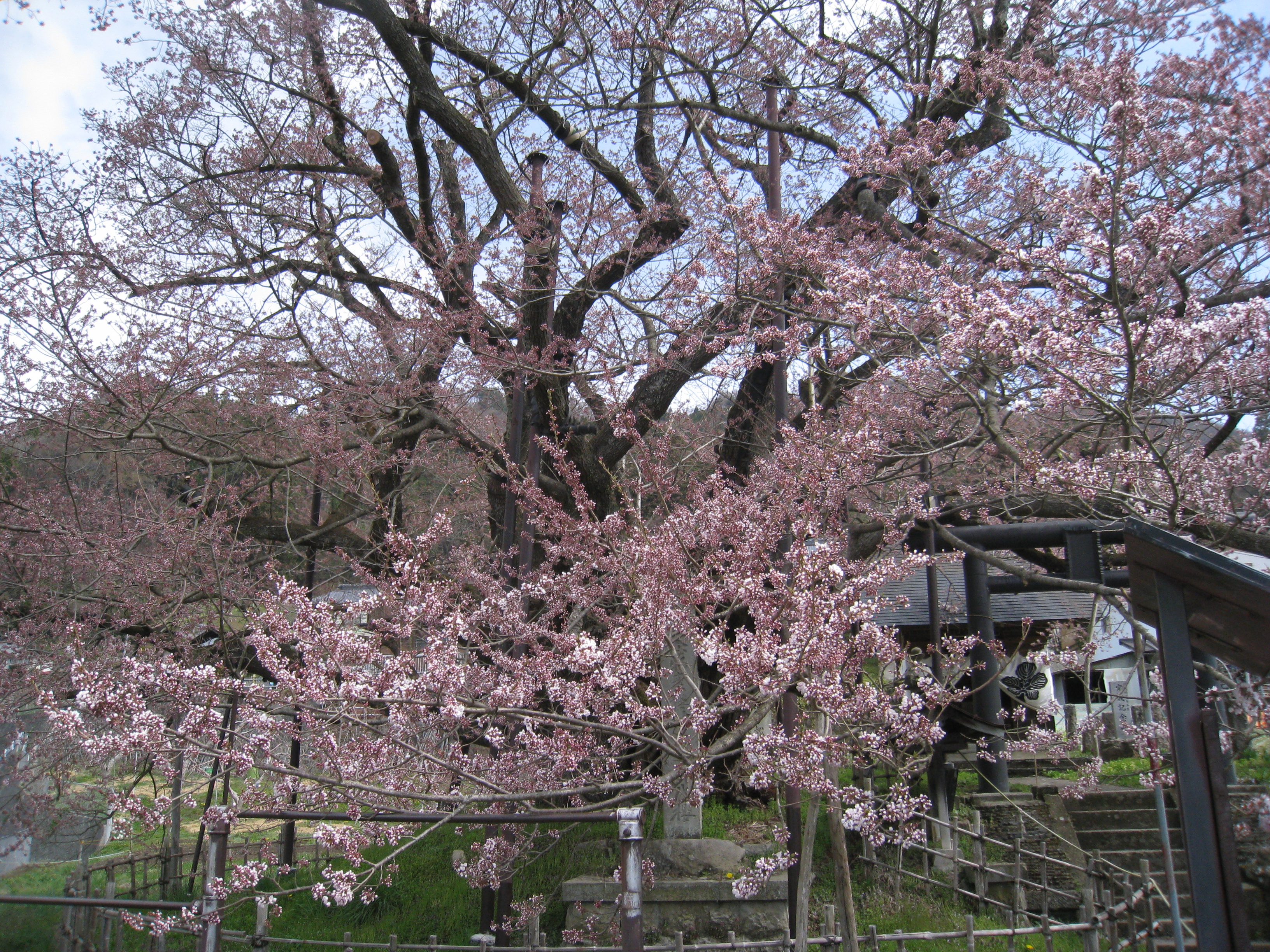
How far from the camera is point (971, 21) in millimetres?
8461

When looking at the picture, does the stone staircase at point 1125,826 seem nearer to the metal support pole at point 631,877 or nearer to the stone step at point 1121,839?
the stone step at point 1121,839

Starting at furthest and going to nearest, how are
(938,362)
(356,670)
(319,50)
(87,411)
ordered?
(319,50)
(87,411)
(938,362)
(356,670)

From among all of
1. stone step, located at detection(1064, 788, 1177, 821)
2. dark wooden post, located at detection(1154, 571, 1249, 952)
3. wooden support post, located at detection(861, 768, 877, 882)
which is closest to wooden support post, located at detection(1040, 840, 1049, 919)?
wooden support post, located at detection(861, 768, 877, 882)

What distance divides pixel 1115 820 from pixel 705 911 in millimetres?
6477

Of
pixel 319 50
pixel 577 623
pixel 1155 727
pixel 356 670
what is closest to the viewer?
pixel 356 670

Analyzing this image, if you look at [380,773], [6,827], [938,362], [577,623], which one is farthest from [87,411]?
[938,362]

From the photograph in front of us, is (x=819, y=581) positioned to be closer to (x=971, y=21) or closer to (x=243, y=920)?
(x=971, y=21)

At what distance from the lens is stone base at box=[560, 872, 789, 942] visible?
6.61 m

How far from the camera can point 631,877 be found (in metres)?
3.17

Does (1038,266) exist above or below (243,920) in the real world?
above

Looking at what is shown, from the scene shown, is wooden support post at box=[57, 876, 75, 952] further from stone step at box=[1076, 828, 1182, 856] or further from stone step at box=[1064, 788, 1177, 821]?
stone step at box=[1064, 788, 1177, 821]

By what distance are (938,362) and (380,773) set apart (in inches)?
158

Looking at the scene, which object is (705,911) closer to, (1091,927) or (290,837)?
(1091,927)

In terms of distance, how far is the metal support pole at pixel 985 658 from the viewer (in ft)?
26.5
